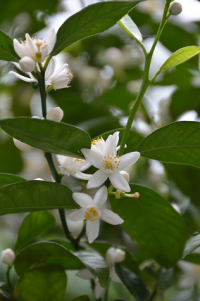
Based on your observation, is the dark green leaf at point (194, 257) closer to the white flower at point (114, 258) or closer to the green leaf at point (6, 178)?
the white flower at point (114, 258)

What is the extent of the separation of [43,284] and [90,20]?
59cm

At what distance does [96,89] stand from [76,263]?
3.36 feet

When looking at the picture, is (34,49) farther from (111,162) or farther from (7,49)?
(111,162)

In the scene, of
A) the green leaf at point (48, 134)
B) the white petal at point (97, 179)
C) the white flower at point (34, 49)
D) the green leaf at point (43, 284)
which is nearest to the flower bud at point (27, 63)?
the white flower at point (34, 49)

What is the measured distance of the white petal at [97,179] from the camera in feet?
1.86

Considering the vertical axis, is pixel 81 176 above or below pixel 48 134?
below

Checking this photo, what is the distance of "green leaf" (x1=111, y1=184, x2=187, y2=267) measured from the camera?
72 centimetres

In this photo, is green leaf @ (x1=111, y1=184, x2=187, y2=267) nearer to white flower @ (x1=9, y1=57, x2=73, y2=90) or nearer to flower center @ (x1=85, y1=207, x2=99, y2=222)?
flower center @ (x1=85, y1=207, x2=99, y2=222)

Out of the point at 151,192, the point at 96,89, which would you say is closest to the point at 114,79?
the point at 96,89

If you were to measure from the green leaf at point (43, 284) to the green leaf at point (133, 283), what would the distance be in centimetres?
14

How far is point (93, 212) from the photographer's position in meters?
0.60

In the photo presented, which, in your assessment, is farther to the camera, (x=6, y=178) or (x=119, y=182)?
(x=6, y=178)

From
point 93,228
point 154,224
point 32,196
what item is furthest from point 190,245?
point 32,196

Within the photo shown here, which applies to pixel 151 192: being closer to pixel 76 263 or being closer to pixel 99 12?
pixel 76 263
